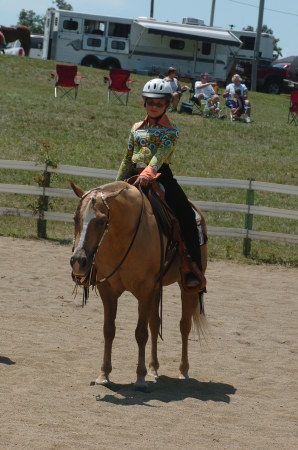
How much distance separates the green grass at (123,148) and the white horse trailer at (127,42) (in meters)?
9.45

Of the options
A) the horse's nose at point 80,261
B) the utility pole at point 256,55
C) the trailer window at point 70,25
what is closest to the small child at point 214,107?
the trailer window at point 70,25

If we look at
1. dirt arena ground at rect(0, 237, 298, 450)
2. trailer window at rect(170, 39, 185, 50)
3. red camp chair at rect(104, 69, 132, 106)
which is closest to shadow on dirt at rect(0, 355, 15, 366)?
dirt arena ground at rect(0, 237, 298, 450)

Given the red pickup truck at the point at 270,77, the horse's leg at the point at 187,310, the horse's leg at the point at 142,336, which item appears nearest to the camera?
the horse's leg at the point at 142,336

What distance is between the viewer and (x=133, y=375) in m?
8.09

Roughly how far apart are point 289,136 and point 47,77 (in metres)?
9.21

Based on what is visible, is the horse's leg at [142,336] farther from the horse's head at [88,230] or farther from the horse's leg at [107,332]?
the horse's head at [88,230]

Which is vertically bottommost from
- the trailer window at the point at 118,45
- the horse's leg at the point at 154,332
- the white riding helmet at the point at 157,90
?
the horse's leg at the point at 154,332

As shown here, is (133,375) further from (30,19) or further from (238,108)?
(30,19)

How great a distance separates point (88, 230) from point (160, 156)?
4.15 ft

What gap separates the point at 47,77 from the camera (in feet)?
101

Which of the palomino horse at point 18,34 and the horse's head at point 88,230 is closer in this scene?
the horse's head at point 88,230

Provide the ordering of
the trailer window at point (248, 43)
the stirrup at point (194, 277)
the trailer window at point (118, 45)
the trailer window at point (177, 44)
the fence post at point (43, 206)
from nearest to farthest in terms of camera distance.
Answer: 1. the stirrup at point (194, 277)
2. the fence post at point (43, 206)
3. the trailer window at point (118, 45)
4. the trailer window at point (177, 44)
5. the trailer window at point (248, 43)

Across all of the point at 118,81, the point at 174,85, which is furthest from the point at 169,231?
the point at 118,81

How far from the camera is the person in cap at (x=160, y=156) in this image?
7719 mm
